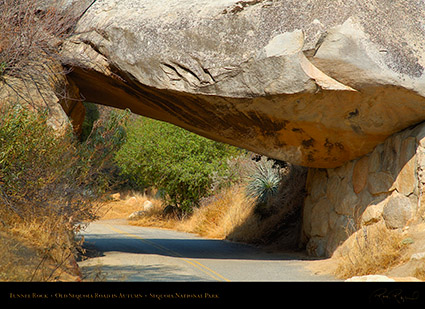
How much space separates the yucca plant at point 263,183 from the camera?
16266mm

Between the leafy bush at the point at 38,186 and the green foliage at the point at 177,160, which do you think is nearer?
the leafy bush at the point at 38,186

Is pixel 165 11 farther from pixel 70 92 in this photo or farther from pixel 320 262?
pixel 320 262

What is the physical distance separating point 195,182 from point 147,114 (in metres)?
10.2

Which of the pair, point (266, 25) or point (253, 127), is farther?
point (253, 127)

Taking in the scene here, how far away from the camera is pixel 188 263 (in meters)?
10.6

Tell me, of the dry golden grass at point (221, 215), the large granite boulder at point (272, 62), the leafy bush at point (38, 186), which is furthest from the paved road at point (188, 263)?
the dry golden grass at point (221, 215)

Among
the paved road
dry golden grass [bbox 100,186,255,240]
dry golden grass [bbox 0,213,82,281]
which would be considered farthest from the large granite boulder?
dry golden grass [bbox 100,186,255,240]

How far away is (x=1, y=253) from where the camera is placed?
700 cm

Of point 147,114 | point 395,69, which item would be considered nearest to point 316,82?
point 395,69

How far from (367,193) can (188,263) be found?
378cm

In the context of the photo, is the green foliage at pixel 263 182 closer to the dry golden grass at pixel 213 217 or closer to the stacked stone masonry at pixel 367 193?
the dry golden grass at pixel 213 217

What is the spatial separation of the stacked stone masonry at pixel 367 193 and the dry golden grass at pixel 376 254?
0.44 meters

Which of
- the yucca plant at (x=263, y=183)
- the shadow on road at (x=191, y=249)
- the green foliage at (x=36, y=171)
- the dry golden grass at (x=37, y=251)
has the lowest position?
the shadow on road at (x=191, y=249)

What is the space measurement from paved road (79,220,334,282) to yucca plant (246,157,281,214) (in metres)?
1.99
